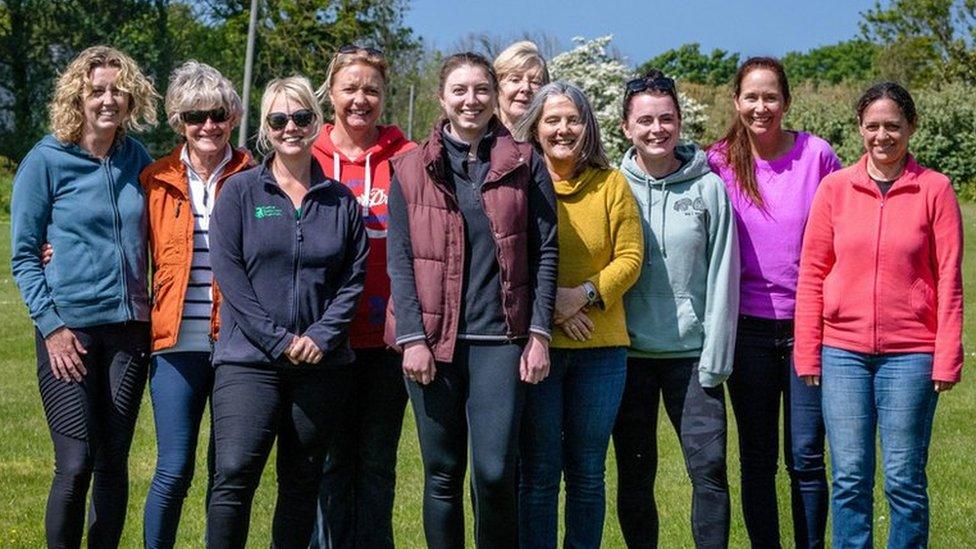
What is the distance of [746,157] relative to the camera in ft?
18.7

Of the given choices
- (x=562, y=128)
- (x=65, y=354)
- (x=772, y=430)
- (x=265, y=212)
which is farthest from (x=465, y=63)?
(x=772, y=430)

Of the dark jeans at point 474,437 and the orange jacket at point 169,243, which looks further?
the orange jacket at point 169,243

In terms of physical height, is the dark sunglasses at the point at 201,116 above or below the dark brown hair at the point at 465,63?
below

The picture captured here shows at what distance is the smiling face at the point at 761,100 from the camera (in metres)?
5.61

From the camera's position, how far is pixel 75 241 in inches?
206

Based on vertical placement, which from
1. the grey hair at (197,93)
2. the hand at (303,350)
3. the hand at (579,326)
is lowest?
the hand at (303,350)

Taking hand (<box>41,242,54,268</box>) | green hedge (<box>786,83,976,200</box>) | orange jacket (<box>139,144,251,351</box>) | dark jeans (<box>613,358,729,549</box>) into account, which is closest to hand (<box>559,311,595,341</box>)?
dark jeans (<box>613,358,729,549</box>)

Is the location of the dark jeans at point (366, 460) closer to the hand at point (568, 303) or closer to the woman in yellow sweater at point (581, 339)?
the woman in yellow sweater at point (581, 339)

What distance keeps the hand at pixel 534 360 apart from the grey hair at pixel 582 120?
778mm

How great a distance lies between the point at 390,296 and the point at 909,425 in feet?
7.13

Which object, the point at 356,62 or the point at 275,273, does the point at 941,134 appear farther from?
the point at 275,273

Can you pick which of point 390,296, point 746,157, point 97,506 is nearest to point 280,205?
point 390,296

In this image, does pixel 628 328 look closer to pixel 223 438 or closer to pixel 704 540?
pixel 704 540

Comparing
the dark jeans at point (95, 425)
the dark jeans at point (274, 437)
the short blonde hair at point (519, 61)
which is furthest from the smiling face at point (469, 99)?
the dark jeans at point (95, 425)
